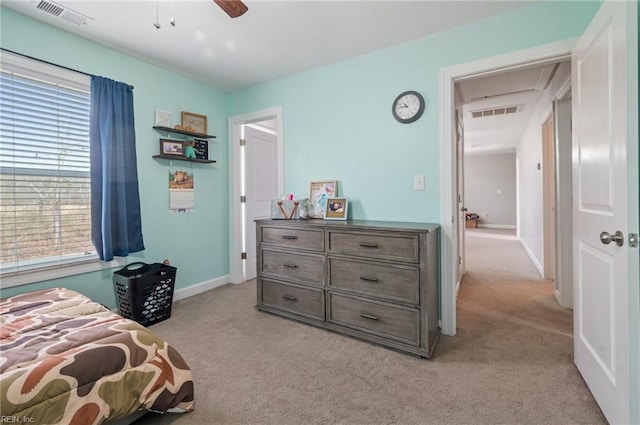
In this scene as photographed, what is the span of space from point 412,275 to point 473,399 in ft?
2.45

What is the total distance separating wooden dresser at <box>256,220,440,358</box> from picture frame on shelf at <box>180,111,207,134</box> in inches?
56.2

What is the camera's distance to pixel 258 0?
1.94 m

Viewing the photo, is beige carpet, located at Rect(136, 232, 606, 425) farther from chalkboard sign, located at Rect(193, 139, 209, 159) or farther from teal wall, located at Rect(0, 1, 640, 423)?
chalkboard sign, located at Rect(193, 139, 209, 159)

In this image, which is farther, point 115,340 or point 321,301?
point 321,301

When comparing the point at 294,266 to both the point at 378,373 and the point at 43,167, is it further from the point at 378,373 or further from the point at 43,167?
the point at 43,167

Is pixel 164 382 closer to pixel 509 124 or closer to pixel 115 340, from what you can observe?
pixel 115 340

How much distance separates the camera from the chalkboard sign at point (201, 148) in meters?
3.25

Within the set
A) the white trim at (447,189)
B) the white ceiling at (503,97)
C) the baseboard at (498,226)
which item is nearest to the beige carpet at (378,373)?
the white trim at (447,189)

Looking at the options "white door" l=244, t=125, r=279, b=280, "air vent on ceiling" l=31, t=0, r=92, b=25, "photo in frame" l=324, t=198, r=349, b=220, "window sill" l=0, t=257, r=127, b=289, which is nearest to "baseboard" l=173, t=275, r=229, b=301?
"white door" l=244, t=125, r=279, b=280

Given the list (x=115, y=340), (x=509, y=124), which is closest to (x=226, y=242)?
(x=115, y=340)

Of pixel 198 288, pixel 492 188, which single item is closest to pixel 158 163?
pixel 198 288

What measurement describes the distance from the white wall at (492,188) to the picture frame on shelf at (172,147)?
29.3 ft

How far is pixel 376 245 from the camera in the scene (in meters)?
2.13

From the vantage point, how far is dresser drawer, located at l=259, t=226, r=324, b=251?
2417 mm
